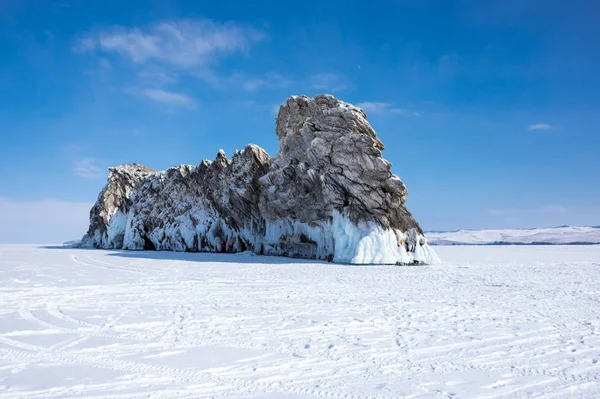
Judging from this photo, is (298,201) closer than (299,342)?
No

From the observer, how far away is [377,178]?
30.3 m

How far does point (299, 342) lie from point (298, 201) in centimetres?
2709

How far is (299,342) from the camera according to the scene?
820cm

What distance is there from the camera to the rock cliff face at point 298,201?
30.2m

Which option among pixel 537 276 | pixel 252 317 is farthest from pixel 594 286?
pixel 252 317

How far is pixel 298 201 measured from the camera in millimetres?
35156

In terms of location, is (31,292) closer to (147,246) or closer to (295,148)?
(295,148)

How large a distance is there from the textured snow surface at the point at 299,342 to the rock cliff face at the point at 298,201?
47.0ft

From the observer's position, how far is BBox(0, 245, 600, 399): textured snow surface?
19.4 feet

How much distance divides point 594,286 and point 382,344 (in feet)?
44.4

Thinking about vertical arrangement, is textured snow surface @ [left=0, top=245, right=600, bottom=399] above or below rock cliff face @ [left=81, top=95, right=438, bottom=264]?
below

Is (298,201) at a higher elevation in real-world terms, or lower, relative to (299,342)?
higher

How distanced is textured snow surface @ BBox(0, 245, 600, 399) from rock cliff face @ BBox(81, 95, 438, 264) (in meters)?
14.3

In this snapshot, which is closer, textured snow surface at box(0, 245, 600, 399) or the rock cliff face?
textured snow surface at box(0, 245, 600, 399)
